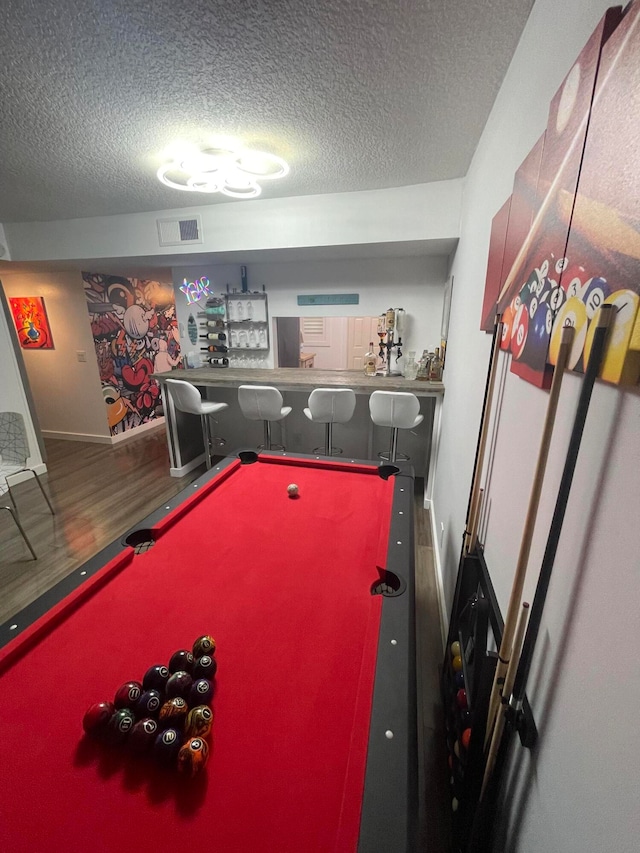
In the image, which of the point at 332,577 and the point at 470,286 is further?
the point at 470,286

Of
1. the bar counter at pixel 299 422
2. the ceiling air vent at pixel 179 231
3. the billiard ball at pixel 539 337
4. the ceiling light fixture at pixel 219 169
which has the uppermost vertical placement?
the ceiling light fixture at pixel 219 169

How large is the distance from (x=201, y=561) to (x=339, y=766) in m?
0.76

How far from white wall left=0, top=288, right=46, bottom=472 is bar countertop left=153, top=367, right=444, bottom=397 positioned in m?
1.64

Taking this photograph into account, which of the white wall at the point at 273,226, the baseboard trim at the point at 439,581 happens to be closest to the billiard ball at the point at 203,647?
the baseboard trim at the point at 439,581

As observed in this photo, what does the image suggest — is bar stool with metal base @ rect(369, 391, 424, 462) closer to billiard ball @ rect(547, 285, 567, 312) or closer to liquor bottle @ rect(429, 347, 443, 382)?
liquor bottle @ rect(429, 347, 443, 382)

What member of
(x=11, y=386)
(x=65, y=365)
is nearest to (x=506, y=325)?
(x=11, y=386)

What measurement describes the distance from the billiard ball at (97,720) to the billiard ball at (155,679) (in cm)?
8

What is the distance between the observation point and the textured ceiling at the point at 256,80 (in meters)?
1.09

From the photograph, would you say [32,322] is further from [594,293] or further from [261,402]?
[594,293]

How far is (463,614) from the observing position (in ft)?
4.11

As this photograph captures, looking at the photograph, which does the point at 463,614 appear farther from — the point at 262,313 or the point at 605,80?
the point at 262,313

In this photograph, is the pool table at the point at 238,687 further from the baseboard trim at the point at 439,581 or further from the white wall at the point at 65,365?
the white wall at the point at 65,365

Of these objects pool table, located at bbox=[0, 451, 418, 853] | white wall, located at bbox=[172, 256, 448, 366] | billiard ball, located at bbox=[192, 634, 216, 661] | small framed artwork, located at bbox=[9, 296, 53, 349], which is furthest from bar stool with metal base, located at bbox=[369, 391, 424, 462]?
small framed artwork, located at bbox=[9, 296, 53, 349]

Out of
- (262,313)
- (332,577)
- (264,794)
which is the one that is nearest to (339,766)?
(264,794)
